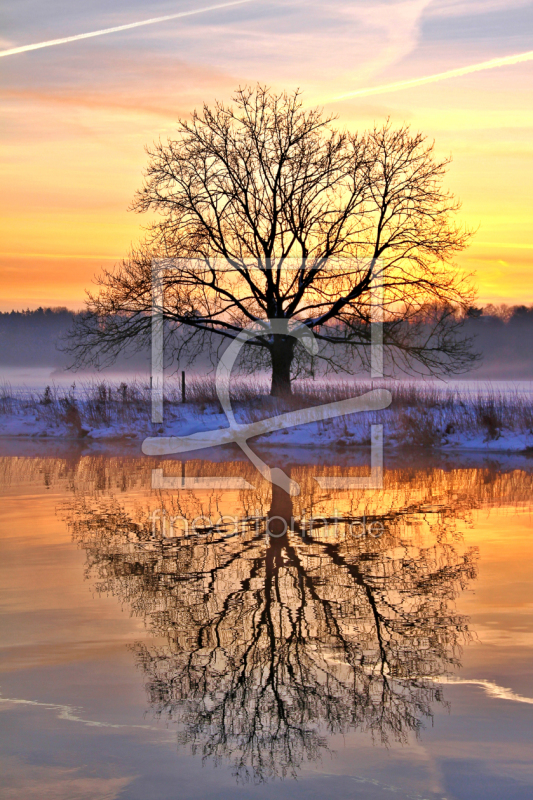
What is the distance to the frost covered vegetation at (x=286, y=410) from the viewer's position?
2250cm

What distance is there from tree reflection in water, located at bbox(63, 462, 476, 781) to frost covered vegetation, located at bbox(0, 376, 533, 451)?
38.8 feet

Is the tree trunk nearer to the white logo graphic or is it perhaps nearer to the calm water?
the white logo graphic

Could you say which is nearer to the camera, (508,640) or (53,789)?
(53,789)

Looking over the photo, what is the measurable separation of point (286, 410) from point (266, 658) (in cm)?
1943

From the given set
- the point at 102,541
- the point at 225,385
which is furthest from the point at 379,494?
the point at 225,385

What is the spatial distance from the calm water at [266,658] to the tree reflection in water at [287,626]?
21 millimetres

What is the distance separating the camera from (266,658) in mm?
5758

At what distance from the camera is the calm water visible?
430cm

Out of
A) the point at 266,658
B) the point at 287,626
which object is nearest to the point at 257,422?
the point at 287,626

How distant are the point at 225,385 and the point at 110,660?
23241mm

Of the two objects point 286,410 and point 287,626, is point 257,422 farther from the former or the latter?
point 287,626

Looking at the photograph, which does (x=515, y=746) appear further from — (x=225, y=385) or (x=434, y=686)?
(x=225, y=385)

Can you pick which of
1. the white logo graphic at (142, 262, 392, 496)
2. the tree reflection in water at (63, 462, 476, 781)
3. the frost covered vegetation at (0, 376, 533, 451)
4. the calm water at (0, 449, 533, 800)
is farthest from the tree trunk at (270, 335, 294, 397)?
the tree reflection in water at (63, 462, 476, 781)

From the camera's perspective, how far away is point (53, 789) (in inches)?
161
